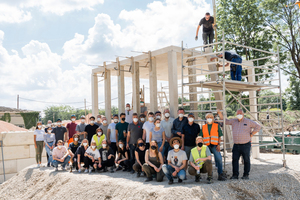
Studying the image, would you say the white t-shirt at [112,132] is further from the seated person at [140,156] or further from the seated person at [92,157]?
the seated person at [140,156]

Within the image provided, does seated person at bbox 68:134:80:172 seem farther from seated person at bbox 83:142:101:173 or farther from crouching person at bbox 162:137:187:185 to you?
crouching person at bbox 162:137:187:185

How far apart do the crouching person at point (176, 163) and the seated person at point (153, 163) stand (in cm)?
34

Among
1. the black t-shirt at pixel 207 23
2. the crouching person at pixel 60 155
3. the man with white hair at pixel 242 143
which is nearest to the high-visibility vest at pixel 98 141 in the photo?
the crouching person at pixel 60 155

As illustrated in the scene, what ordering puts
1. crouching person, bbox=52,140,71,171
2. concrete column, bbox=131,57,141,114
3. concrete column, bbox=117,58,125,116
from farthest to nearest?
concrete column, bbox=117,58,125,116
concrete column, bbox=131,57,141,114
crouching person, bbox=52,140,71,171

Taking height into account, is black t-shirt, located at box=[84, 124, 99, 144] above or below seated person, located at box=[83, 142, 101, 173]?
above

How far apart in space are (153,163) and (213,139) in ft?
5.78

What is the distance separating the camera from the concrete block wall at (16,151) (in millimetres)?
12797

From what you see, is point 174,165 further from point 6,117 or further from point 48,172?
point 6,117

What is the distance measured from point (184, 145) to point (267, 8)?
1859cm

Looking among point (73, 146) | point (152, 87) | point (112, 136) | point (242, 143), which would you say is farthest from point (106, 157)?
point (242, 143)

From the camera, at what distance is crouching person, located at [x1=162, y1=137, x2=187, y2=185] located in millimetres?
7360

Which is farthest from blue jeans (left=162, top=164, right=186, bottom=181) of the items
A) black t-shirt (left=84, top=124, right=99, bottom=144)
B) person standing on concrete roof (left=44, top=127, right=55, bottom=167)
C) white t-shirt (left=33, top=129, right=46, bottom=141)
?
white t-shirt (left=33, top=129, right=46, bottom=141)

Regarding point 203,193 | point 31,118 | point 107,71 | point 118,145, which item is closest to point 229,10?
point 107,71

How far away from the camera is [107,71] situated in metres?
13.5
